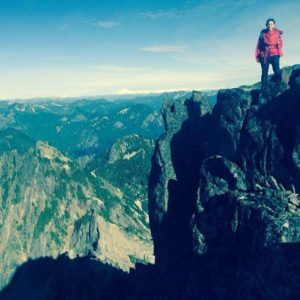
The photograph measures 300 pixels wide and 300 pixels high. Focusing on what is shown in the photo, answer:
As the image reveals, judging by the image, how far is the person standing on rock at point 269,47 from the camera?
68.9 m

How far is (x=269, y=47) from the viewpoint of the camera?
70.8 metres

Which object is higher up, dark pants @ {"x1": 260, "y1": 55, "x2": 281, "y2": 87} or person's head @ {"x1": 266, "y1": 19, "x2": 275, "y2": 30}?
person's head @ {"x1": 266, "y1": 19, "x2": 275, "y2": 30}

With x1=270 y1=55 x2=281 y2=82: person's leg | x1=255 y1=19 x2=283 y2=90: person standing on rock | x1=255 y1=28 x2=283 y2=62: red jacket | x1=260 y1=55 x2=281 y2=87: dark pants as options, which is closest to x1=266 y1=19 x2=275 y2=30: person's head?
x1=255 y1=19 x2=283 y2=90: person standing on rock

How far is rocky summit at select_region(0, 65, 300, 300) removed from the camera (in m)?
58.1

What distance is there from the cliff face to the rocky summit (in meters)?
0.15

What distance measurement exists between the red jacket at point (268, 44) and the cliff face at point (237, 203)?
655 centimetres

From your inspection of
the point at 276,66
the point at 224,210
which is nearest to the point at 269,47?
the point at 276,66

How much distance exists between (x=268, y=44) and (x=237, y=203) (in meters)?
27.3

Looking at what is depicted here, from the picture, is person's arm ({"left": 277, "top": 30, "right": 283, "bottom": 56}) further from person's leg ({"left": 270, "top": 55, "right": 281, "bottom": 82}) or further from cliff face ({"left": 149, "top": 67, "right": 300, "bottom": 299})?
cliff face ({"left": 149, "top": 67, "right": 300, "bottom": 299})

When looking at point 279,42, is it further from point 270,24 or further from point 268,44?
point 270,24

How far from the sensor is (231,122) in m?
83.9

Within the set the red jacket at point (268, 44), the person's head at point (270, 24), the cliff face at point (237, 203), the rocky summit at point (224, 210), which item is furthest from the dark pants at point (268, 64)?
the person's head at point (270, 24)

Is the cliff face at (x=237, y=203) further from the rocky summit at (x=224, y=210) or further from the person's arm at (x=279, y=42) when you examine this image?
the person's arm at (x=279, y=42)

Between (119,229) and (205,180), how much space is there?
4773 inches
